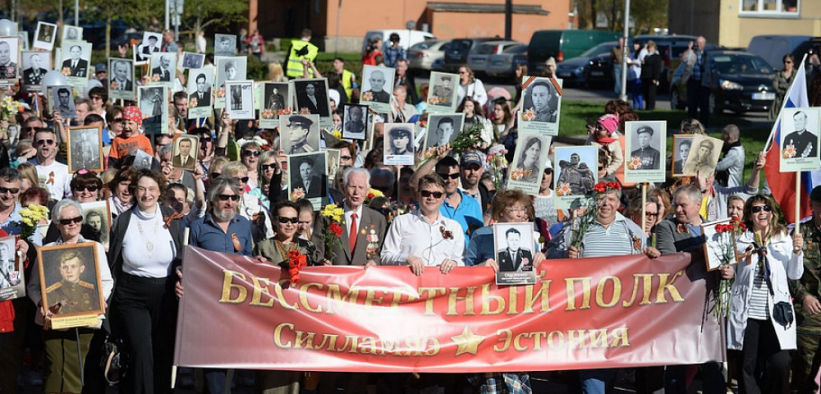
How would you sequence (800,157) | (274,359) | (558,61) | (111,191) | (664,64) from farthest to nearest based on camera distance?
(558,61)
(664,64)
(111,191)
(800,157)
(274,359)

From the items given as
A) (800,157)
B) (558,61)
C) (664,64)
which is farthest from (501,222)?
(558,61)

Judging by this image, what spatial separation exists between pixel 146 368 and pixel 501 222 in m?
2.74

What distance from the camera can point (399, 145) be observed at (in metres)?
12.4

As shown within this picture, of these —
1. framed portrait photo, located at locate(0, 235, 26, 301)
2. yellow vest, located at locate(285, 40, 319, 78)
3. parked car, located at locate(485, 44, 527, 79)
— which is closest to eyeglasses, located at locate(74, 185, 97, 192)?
framed portrait photo, located at locate(0, 235, 26, 301)

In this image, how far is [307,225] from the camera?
30.4 feet

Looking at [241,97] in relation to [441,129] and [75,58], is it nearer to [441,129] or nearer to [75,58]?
[441,129]

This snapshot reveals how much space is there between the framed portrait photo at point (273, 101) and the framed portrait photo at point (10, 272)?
18.2 feet

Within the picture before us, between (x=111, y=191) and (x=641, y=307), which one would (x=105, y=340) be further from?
(x=641, y=307)

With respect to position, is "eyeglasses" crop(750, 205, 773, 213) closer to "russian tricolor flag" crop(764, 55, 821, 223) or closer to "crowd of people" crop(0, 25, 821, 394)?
"crowd of people" crop(0, 25, 821, 394)

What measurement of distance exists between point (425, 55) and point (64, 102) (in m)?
27.9

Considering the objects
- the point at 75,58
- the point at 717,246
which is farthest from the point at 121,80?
the point at 717,246

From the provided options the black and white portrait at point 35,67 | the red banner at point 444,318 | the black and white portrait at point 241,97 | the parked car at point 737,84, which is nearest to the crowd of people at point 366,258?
the red banner at point 444,318

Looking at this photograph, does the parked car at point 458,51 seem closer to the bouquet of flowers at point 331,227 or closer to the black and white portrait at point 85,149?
the black and white portrait at point 85,149

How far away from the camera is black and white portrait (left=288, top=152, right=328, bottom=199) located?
1061 centimetres
